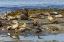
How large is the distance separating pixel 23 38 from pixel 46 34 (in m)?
1.74

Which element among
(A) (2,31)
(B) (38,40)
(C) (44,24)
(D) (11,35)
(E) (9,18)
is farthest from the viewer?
(E) (9,18)

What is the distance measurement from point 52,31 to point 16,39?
10.5 feet

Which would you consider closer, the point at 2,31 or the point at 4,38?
the point at 4,38

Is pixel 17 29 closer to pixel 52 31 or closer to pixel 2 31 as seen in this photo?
pixel 2 31

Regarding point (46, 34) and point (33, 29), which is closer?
point (46, 34)

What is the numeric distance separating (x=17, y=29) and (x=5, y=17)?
5490 millimetres

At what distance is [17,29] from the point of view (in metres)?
16.3

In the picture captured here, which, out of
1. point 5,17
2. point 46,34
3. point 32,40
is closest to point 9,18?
point 5,17

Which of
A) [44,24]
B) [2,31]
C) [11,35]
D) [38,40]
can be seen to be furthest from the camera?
[44,24]

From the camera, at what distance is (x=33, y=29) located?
16281mm

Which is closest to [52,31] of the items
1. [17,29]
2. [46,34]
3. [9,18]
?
[46,34]

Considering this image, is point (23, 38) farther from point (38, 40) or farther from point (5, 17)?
point (5, 17)

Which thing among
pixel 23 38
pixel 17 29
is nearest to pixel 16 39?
pixel 23 38

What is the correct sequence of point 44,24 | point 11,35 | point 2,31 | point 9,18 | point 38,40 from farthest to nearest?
point 9,18 < point 44,24 < point 2,31 < point 11,35 < point 38,40
